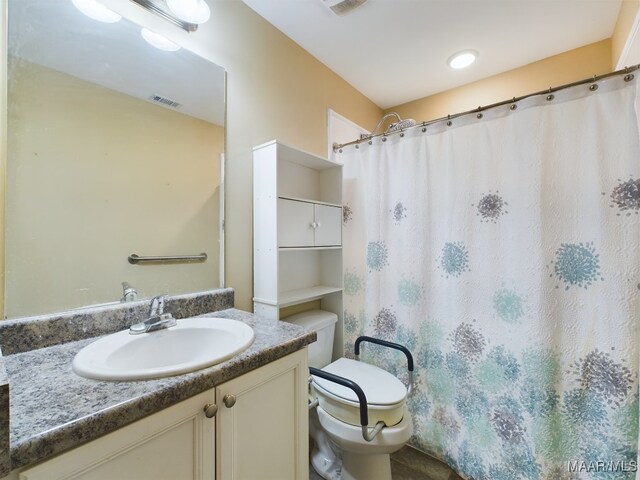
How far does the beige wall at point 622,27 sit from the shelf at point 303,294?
1961 millimetres

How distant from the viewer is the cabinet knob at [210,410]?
64cm

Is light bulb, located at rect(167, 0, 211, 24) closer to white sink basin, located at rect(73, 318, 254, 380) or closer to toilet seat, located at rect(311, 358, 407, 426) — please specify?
white sink basin, located at rect(73, 318, 254, 380)

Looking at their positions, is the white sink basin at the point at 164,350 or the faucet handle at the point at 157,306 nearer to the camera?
the white sink basin at the point at 164,350

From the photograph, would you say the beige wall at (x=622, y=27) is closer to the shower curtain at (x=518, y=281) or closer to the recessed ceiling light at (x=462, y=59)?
the shower curtain at (x=518, y=281)

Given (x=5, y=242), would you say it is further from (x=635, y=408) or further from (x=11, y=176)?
(x=635, y=408)

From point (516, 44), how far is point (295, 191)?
1635 mm

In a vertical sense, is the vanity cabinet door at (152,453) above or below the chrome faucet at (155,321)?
below

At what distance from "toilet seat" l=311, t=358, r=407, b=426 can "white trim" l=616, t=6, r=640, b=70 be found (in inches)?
73.6

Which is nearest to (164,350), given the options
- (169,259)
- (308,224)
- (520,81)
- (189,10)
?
(169,259)

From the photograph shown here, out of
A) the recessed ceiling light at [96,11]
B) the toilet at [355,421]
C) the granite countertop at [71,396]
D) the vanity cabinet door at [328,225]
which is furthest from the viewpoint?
the vanity cabinet door at [328,225]

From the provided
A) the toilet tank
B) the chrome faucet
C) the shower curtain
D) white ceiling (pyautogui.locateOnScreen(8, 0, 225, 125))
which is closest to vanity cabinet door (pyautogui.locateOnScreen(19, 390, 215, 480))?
the chrome faucet

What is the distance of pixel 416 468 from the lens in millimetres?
1478

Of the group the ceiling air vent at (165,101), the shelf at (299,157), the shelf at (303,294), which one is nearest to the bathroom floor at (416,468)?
the shelf at (303,294)

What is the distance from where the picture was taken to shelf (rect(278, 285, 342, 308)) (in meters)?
1.38
